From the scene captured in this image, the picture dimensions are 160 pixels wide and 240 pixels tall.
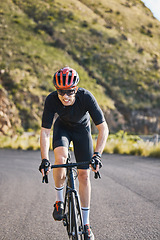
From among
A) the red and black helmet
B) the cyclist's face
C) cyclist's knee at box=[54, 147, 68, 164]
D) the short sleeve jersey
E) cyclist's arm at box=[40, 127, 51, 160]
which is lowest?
cyclist's knee at box=[54, 147, 68, 164]

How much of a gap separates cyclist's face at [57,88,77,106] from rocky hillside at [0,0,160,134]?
1115 inches

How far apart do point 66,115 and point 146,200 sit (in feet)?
11.6

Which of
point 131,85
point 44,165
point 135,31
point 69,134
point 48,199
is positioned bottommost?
point 48,199

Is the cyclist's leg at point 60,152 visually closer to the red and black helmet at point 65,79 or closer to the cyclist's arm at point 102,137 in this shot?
the cyclist's arm at point 102,137

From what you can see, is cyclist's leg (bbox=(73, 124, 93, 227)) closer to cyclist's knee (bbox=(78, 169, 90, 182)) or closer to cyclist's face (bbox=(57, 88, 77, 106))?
cyclist's knee (bbox=(78, 169, 90, 182))

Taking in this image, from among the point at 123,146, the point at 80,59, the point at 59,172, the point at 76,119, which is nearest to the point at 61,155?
the point at 59,172

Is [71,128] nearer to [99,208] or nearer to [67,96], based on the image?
[67,96]

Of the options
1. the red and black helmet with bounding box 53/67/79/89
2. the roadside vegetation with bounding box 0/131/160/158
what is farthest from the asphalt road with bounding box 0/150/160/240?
the roadside vegetation with bounding box 0/131/160/158

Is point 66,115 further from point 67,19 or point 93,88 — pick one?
point 67,19

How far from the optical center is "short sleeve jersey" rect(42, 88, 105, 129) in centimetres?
434

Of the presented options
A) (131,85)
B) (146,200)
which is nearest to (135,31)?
(131,85)

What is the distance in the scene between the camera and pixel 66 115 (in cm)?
448

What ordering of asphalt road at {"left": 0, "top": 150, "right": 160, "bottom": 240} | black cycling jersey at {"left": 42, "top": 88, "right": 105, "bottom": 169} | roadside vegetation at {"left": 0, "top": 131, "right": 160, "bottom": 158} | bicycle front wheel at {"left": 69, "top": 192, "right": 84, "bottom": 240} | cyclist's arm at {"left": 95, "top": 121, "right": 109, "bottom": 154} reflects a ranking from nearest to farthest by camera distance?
bicycle front wheel at {"left": 69, "top": 192, "right": 84, "bottom": 240}, cyclist's arm at {"left": 95, "top": 121, "right": 109, "bottom": 154}, black cycling jersey at {"left": 42, "top": 88, "right": 105, "bottom": 169}, asphalt road at {"left": 0, "top": 150, "right": 160, "bottom": 240}, roadside vegetation at {"left": 0, "top": 131, "right": 160, "bottom": 158}

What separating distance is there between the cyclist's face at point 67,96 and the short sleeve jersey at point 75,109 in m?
0.12
